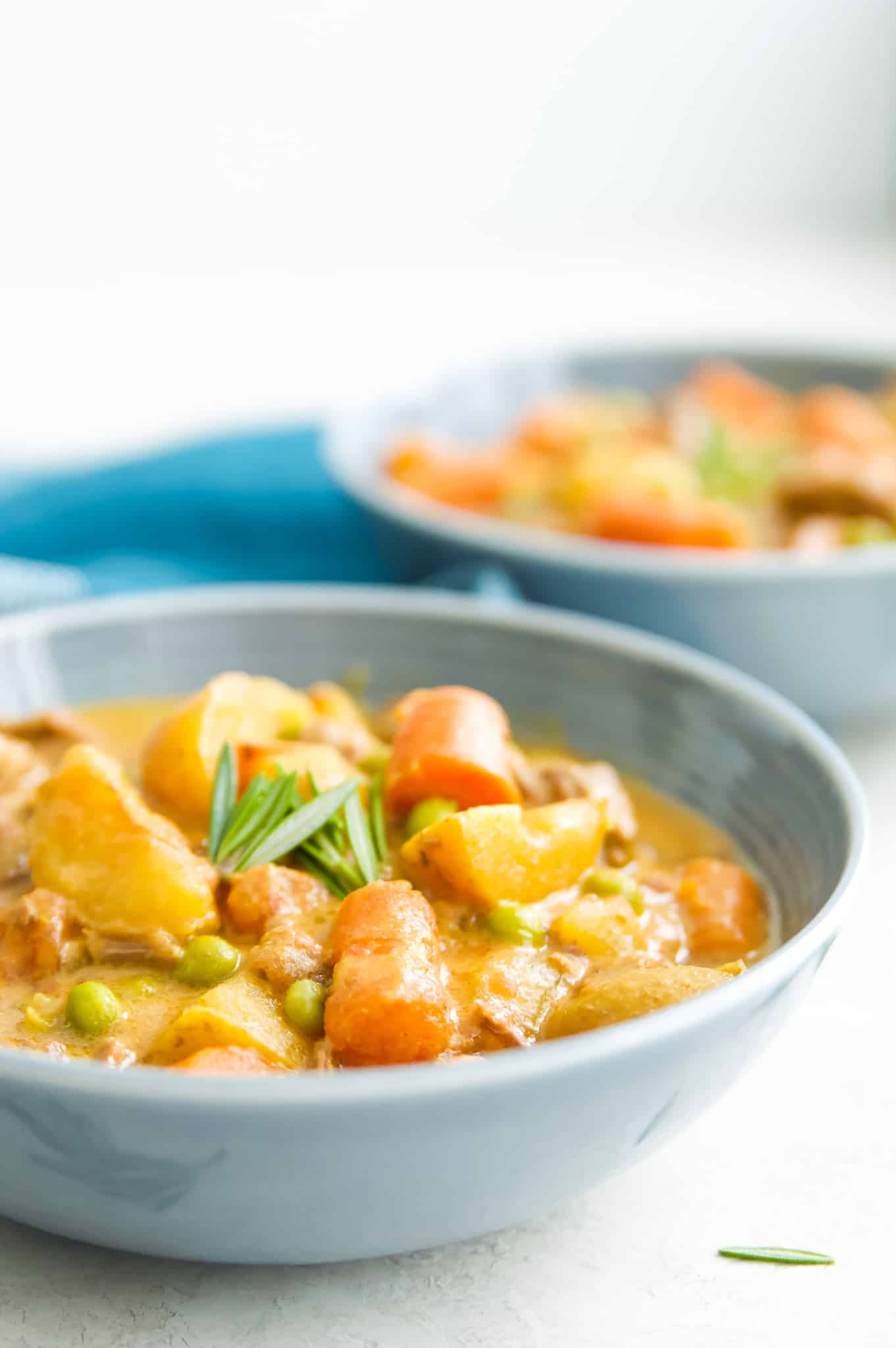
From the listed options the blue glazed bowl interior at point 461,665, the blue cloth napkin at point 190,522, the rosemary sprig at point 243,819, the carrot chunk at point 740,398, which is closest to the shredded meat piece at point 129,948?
the rosemary sprig at point 243,819

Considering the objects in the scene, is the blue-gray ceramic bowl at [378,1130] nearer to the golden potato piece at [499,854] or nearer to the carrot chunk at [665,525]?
the golden potato piece at [499,854]

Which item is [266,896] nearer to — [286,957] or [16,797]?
[286,957]

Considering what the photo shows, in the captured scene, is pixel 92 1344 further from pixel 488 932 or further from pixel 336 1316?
pixel 488 932

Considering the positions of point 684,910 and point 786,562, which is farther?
A: point 786,562

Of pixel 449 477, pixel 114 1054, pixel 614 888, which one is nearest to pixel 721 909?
pixel 614 888

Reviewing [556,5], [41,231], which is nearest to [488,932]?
[41,231]

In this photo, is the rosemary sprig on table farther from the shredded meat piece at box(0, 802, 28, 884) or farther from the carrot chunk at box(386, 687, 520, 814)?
the shredded meat piece at box(0, 802, 28, 884)

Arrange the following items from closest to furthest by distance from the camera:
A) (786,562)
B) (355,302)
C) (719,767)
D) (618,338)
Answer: (719,767)
(786,562)
(618,338)
(355,302)
